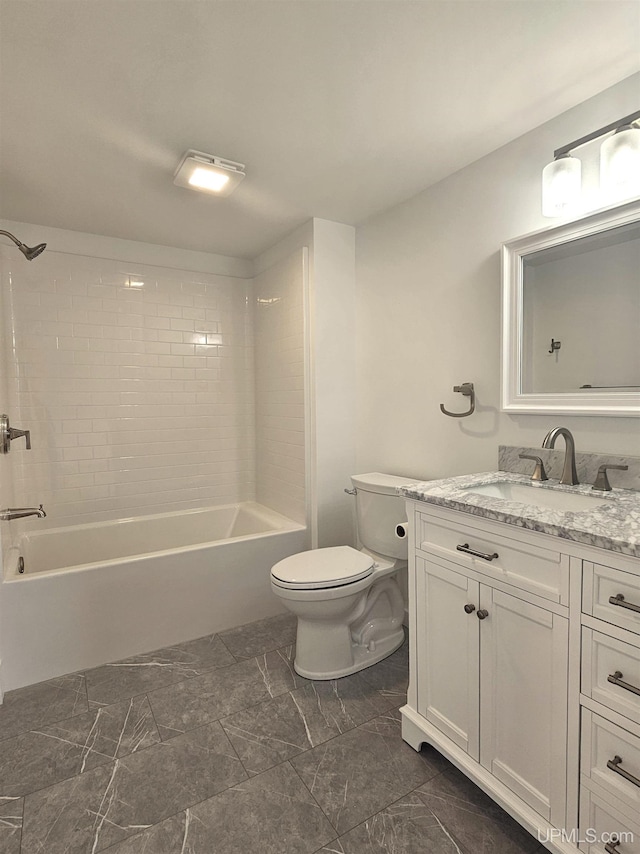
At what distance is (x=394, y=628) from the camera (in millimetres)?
2252

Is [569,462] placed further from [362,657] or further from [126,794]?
[126,794]

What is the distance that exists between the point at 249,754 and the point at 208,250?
288 cm

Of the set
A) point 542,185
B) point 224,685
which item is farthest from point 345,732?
point 542,185

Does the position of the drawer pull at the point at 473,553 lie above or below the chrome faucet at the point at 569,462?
below

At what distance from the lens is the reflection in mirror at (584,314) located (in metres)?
1.47

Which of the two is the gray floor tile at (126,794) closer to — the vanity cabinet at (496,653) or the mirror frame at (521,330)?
the vanity cabinet at (496,653)

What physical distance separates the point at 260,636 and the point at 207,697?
0.52 meters

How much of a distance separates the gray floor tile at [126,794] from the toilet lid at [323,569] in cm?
61

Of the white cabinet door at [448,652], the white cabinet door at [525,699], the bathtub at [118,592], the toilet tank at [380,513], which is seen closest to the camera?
the white cabinet door at [525,699]

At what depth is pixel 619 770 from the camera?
3.24ft

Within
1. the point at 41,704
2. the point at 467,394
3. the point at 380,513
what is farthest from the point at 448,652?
the point at 41,704

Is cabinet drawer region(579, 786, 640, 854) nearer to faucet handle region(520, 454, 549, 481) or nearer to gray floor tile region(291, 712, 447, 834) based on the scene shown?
gray floor tile region(291, 712, 447, 834)

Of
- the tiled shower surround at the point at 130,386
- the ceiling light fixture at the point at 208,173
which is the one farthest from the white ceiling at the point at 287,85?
the tiled shower surround at the point at 130,386

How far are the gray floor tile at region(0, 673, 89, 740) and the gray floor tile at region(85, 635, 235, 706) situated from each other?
0.06 metres
